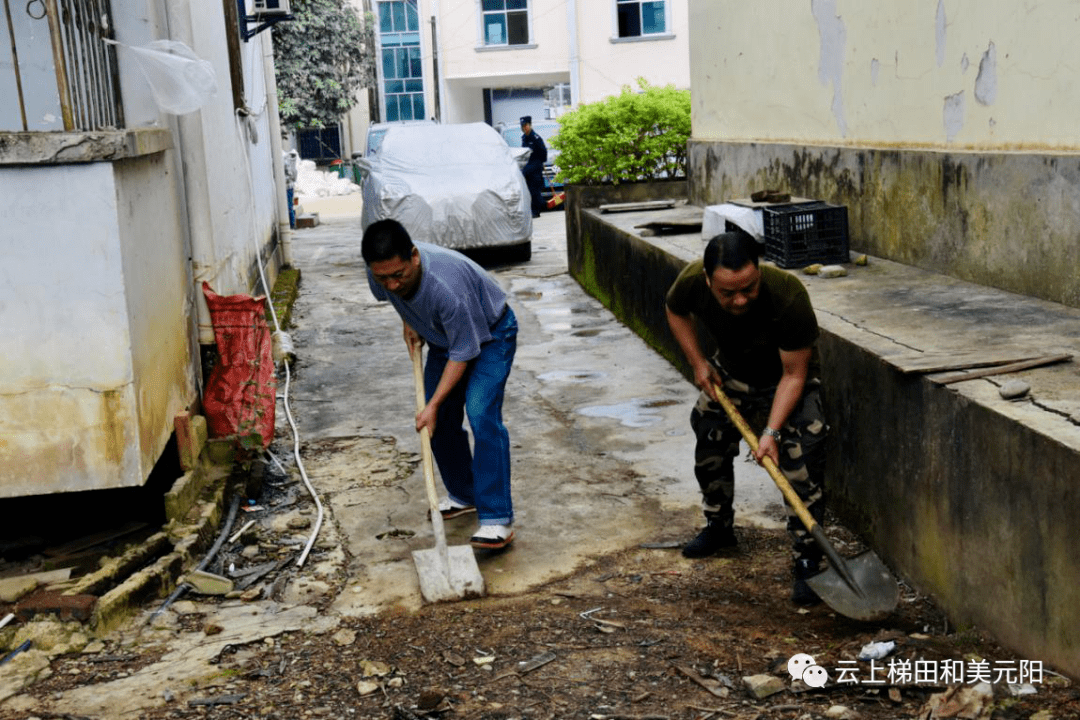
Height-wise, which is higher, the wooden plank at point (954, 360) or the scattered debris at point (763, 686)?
the wooden plank at point (954, 360)

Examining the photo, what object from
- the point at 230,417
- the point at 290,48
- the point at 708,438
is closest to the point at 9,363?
the point at 230,417

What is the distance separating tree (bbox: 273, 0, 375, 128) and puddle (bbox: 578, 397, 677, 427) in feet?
76.4

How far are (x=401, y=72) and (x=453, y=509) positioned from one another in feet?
106

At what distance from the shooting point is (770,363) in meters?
4.38

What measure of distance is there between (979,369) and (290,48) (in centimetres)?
2862

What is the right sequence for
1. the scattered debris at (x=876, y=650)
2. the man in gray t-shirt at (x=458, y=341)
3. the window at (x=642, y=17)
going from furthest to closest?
the window at (x=642, y=17) < the man in gray t-shirt at (x=458, y=341) < the scattered debris at (x=876, y=650)

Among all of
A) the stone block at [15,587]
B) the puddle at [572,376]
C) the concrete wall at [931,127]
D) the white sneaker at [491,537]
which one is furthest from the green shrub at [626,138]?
the stone block at [15,587]

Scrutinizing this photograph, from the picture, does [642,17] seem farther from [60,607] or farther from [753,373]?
[60,607]

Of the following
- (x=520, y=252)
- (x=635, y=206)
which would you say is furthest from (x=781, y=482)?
(x=520, y=252)

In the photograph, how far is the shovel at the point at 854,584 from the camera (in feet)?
12.6

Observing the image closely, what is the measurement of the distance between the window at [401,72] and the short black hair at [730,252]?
3274cm

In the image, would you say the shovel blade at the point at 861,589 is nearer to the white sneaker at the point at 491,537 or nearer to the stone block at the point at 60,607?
the white sneaker at the point at 491,537

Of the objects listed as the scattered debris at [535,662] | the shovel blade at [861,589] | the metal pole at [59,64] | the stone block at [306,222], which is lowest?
the scattered debris at [535,662]

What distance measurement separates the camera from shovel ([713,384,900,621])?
3838 mm
